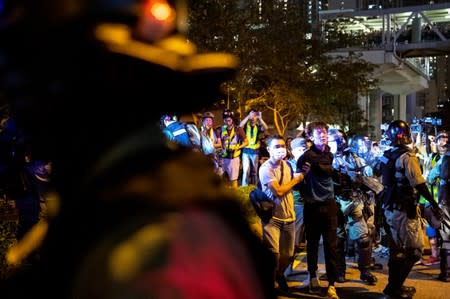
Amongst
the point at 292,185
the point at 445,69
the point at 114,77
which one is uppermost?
the point at 114,77

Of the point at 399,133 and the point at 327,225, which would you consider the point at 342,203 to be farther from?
the point at 399,133

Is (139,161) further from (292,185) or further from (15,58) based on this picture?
(292,185)

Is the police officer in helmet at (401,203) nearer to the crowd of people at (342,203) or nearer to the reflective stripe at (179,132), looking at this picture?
the crowd of people at (342,203)

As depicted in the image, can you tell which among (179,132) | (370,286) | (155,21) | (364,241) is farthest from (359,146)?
(155,21)

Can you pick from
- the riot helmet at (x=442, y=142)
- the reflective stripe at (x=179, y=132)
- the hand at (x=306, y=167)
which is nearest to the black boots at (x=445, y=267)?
the riot helmet at (x=442, y=142)

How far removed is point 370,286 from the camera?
7.83m

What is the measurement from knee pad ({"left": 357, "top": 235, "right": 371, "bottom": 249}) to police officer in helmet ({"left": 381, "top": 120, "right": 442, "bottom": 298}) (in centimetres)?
74

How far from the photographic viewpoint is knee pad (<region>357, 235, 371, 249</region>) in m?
7.78

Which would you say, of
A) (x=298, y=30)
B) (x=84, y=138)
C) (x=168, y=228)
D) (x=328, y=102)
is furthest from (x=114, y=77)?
(x=328, y=102)

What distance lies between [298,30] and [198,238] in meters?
20.2

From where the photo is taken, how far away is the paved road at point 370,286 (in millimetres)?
7449

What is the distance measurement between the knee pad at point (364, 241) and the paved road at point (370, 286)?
1.64ft

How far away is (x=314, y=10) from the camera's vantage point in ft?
90.8

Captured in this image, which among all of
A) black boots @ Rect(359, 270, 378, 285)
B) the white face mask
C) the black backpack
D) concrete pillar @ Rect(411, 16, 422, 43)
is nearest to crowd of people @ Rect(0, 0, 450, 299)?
the white face mask
